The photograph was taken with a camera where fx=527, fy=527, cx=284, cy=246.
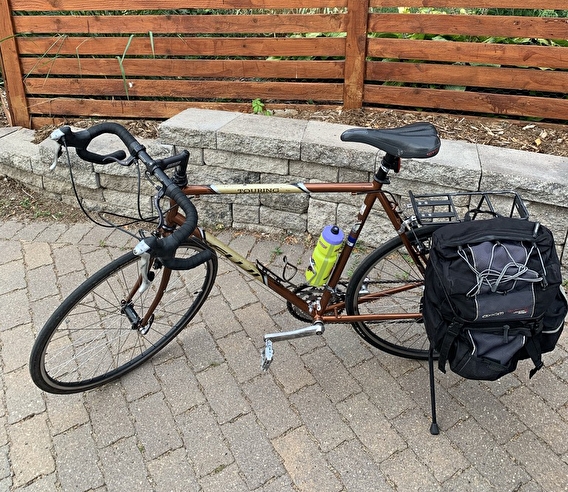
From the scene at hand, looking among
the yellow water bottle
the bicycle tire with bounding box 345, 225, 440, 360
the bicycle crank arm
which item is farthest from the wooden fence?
the bicycle crank arm

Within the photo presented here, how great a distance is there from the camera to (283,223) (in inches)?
150

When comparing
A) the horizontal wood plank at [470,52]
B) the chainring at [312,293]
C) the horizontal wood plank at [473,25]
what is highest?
the horizontal wood plank at [473,25]

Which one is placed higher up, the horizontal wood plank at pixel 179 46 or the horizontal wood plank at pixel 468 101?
the horizontal wood plank at pixel 179 46

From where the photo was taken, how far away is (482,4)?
11.3ft

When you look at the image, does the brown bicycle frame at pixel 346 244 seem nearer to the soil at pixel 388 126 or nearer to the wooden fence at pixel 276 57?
the soil at pixel 388 126

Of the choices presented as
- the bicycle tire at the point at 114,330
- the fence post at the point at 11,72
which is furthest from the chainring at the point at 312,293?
the fence post at the point at 11,72

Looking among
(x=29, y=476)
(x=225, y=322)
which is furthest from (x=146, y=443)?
(x=225, y=322)

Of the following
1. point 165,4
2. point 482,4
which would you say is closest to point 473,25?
point 482,4

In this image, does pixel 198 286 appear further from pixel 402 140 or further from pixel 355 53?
pixel 355 53

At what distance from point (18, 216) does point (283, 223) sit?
6.87 ft

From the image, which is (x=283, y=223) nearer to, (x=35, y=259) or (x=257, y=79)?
(x=257, y=79)

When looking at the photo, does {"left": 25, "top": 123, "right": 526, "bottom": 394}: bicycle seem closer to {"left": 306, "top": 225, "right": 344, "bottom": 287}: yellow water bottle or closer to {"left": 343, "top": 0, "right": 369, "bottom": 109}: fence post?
{"left": 306, "top": 225, "right": 344, "bottom": 287}: yellow water bottle

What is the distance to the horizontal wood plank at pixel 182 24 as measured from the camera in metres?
3.73

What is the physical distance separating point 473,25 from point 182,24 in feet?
6.71
